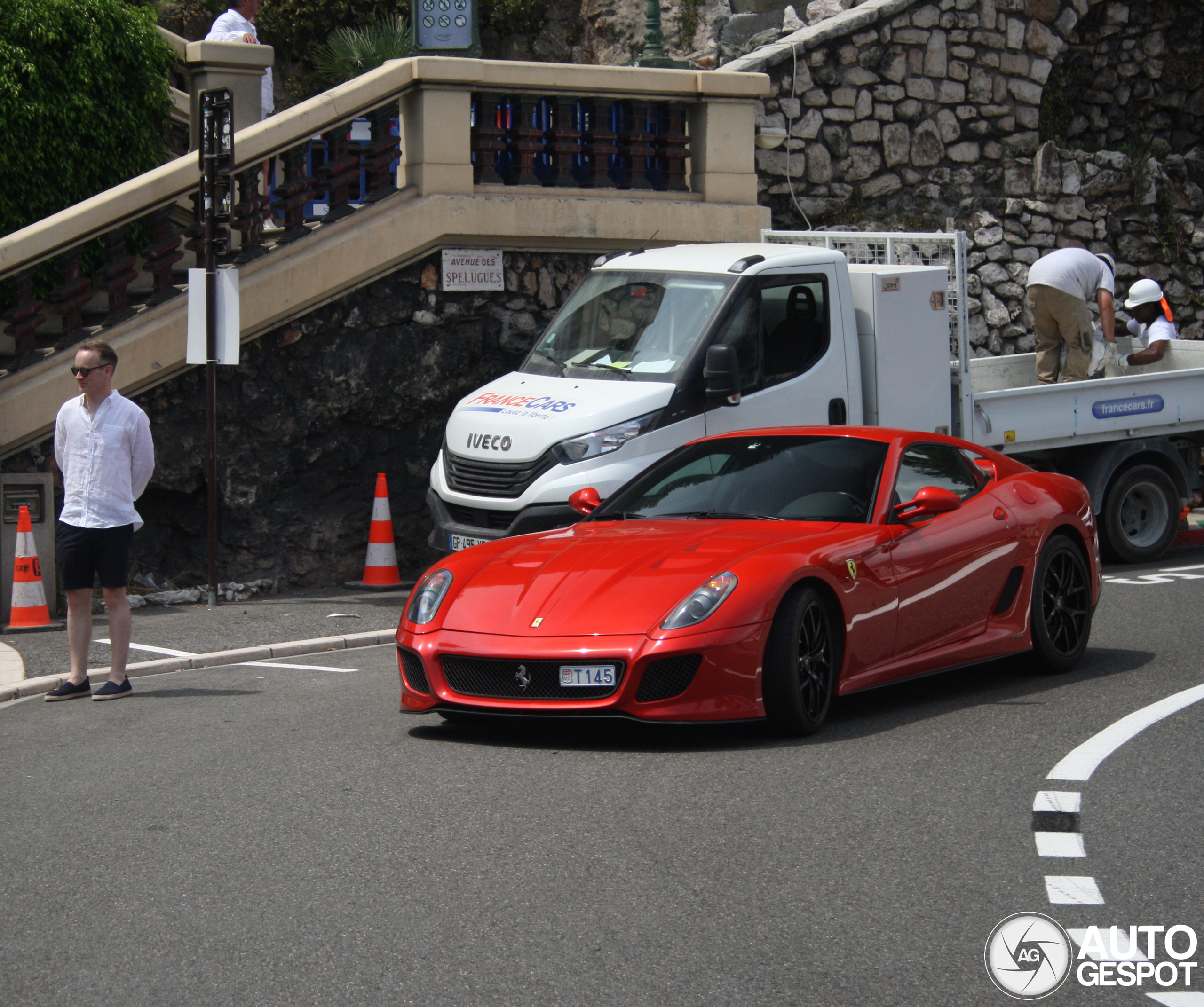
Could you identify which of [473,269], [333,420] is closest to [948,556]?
[333,420]

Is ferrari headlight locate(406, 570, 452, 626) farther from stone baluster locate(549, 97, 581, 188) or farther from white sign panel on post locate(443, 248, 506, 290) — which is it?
stone baluster locate(549, 97, 581, 188)

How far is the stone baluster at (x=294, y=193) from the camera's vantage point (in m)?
13.8

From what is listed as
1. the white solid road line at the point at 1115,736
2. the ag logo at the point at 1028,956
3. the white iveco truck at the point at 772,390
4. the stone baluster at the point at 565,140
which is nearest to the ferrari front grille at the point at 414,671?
the white solid road line at the point at 1115,736

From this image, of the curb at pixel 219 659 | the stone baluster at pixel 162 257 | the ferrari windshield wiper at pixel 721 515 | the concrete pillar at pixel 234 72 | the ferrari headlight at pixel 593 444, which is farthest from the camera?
the concrete pillar at pixel 234 72

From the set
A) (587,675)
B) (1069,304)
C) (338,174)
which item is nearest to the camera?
(587,675)

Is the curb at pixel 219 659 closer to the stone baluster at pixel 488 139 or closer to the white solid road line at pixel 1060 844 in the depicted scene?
the stone baluster at pixel 488 139

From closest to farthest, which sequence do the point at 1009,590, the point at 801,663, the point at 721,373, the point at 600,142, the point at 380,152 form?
the point at 801,663, the point at 1009,590, the point at 721,373, the point at 380,152, the point at 600,142

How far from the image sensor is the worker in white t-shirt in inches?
595

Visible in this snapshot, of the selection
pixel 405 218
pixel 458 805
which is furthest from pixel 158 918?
pixel 405 218

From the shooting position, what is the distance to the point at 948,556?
8070 millimetres

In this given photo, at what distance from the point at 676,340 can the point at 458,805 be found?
20.0 feet

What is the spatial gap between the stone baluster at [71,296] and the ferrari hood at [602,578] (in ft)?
20.9

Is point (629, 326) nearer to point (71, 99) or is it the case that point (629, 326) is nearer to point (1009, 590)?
point (1009, 590)

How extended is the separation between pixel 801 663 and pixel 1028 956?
2.72 m
